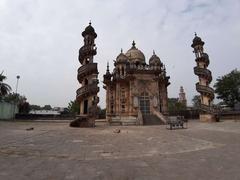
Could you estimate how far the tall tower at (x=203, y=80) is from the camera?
29775 millimetres

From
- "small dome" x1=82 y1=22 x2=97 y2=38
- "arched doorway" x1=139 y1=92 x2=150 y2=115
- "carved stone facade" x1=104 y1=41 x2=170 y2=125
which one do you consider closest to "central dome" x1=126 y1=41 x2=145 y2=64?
"carved stone facade" x1=104 y1=41 x2=170 y2=125

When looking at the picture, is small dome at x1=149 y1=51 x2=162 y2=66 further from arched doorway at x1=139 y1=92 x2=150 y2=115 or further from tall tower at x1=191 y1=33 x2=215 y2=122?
arched doorway at x1=139 y1=92 x2=150 y2=115

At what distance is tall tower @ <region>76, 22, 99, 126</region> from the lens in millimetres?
22234

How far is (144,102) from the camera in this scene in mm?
33469

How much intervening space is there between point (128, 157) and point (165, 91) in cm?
3208

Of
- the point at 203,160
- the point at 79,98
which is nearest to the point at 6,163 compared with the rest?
the point at 203,160

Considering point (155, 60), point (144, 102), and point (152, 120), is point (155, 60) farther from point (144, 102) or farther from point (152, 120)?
point (152, 120)

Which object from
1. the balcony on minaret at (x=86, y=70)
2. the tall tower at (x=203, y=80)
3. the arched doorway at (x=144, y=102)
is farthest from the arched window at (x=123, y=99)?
the tall tower at (x=203, y=80)

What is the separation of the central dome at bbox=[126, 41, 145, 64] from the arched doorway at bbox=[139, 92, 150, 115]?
9657mm

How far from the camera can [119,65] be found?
38.3 metres

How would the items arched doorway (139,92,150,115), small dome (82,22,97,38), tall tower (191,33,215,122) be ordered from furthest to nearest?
arched doorway (139,92,150,115), tall tower (191,33,215,122), small dome (82,22,97,38)

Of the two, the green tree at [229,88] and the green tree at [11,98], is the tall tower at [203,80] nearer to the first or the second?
the green tree at [229,88]

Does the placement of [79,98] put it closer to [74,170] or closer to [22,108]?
[74,170]

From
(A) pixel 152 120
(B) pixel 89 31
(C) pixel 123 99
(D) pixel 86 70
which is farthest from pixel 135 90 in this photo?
(B) pixel 89 31
